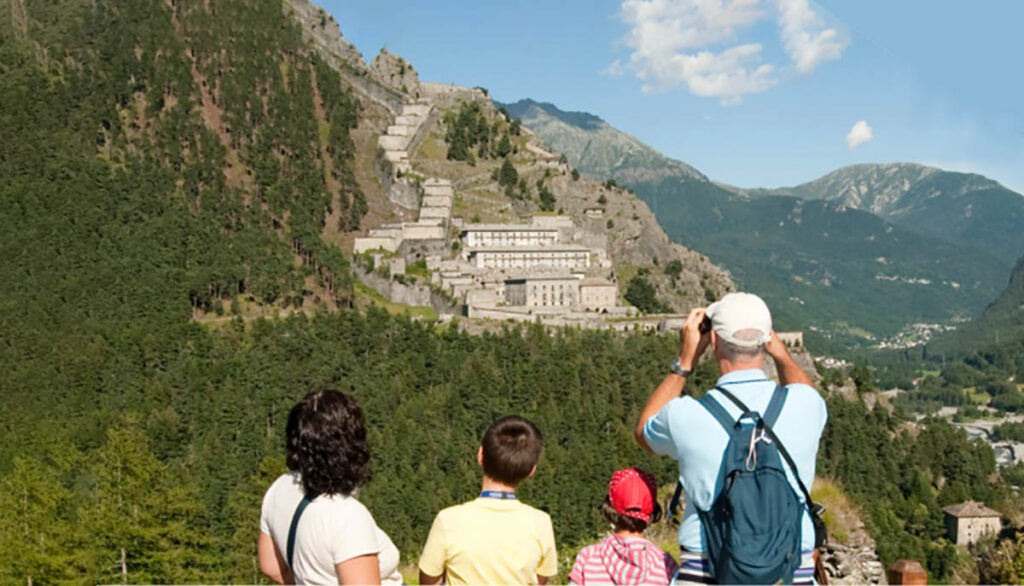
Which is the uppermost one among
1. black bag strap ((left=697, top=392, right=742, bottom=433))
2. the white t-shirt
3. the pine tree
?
black bag strap ((left=697, top=392, right=742, bottom=433))

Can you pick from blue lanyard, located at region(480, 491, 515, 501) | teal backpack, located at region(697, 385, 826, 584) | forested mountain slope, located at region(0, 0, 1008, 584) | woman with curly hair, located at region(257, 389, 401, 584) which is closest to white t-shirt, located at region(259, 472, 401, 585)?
woman with curly hair, located at region(257, 389, 401, 584)

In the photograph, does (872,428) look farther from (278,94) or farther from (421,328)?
(278,94)

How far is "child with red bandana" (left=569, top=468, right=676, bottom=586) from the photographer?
707cm

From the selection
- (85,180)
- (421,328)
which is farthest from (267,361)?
(85,180)

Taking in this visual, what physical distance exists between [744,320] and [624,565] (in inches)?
90.3

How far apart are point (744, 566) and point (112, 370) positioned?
88864 millimetres

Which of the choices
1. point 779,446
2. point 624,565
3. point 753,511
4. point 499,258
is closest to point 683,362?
point 779,446

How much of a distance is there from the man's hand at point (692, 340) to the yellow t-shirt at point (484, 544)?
181cm

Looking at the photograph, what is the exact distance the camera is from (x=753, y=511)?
19.8 ft

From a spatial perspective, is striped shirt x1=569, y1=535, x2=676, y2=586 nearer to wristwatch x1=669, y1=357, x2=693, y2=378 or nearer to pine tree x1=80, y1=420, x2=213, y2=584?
wristwatch x1=669, y1=357, x2=693, y2=378

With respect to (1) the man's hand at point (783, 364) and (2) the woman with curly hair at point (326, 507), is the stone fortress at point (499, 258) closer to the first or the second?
(1) the man's hand at point (783, 364)

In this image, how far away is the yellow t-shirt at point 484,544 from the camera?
23.5 feet

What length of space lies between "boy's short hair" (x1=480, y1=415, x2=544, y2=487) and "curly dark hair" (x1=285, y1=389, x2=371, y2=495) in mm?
1047

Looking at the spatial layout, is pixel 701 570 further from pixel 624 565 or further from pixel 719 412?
pixel 719 412
